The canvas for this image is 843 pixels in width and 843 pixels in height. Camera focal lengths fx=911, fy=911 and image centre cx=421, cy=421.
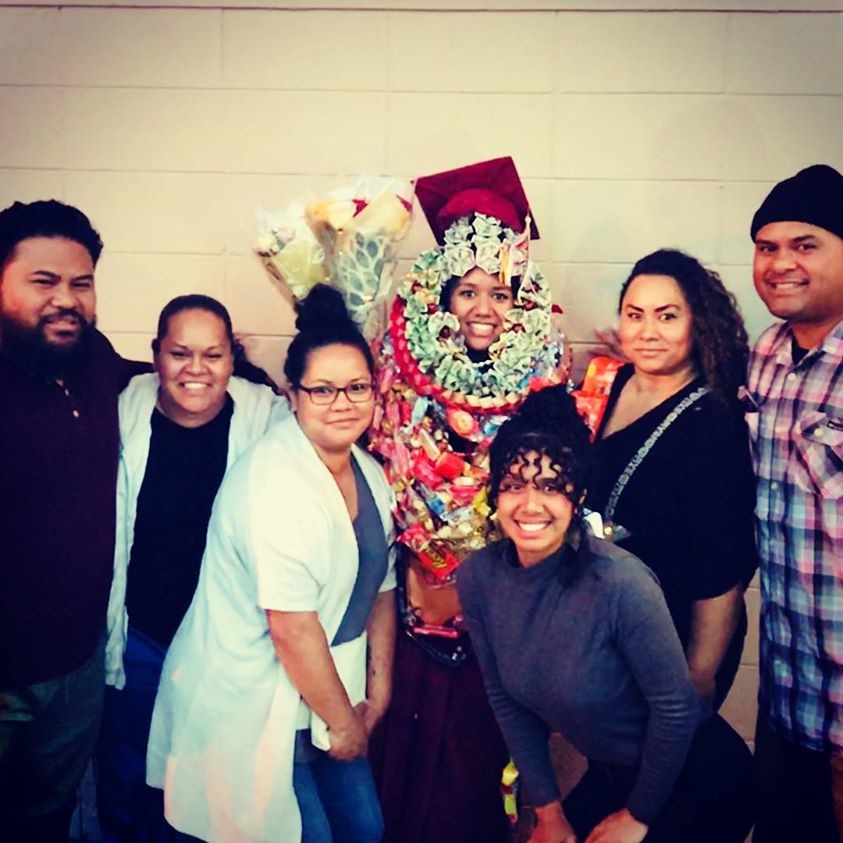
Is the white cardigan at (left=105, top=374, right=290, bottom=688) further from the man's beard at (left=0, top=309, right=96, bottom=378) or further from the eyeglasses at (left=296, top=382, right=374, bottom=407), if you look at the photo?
the eyeglasses at (left=296, top=382, right=374, bottom=407)

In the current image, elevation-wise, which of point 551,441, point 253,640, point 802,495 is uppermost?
point 551,441

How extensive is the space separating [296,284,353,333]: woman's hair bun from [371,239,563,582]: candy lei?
0.64 feet

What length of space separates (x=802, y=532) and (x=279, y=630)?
43.3 inches

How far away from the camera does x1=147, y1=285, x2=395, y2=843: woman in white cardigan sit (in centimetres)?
187

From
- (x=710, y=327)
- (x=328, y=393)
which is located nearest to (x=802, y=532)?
(x=710, y=327)

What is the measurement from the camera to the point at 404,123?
8.64 ft

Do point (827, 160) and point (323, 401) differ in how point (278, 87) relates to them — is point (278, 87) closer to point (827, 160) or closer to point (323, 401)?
point (323, 401)

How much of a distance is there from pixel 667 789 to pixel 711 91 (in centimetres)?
187

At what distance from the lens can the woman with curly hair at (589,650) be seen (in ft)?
5.61

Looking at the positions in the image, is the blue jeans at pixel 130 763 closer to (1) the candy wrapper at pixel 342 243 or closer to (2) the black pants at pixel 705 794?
(1) the candy wrapper at pixel 342 243

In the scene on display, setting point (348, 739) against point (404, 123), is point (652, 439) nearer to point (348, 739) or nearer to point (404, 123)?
point (348, 739)

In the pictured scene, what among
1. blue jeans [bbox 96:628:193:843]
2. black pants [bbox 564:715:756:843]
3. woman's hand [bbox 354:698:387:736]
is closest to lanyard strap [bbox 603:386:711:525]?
black pants [bbox 564:715:756:843]

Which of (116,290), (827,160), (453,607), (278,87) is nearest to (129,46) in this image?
(278,87)

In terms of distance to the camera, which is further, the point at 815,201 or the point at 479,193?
the point at 479,193
